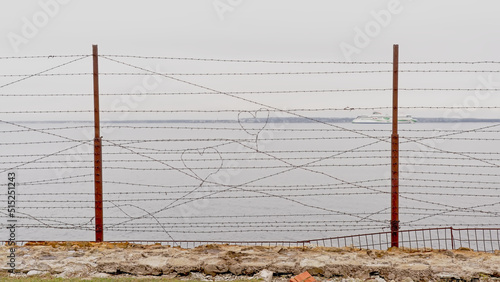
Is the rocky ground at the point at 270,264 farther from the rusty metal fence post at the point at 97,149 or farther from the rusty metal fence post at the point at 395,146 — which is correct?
the rusty metal fence post at the point at 97,149

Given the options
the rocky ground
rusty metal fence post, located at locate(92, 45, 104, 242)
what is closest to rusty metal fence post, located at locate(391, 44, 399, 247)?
the rocky ground

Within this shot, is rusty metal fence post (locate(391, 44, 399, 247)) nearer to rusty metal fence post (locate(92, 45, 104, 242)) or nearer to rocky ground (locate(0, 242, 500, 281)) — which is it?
rocky ground (locate(0, 242, 500, 281))

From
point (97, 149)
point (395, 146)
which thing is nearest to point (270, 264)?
point (395, 146)

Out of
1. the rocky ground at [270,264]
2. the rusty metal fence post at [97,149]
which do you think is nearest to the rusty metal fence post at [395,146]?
the rocky ground at [270,264]

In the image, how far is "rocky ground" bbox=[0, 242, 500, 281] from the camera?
510 centimetres

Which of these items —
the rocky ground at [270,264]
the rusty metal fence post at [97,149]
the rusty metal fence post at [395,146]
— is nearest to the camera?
the rocky ground at [270,264]

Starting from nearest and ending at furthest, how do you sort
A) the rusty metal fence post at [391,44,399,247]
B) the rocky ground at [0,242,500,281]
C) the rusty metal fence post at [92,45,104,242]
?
the rocky ground at [0,242,500,281] → the rusty metal fence post at [391,44,399,247] → the rusty metal fence post at [92,45,104,242]

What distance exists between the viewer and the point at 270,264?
17.2ft

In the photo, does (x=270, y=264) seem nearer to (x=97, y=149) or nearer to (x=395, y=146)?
(x=395, y=146)

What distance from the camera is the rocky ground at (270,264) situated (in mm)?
5100

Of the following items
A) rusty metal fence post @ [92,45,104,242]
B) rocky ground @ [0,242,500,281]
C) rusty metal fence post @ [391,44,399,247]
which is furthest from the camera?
rusty metal fence post @ [92,45,104,242]

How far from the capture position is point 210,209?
19562 mm

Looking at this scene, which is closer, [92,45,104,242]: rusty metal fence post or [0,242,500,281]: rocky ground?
[0,242,500,281]: rocky ground

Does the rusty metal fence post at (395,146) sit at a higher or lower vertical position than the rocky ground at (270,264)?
higher
